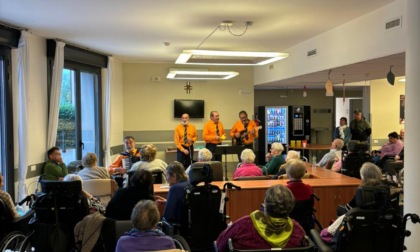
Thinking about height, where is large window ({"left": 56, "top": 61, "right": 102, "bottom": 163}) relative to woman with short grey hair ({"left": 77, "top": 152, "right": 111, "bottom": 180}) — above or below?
above

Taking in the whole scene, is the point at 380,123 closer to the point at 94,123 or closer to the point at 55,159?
the point at 94,123

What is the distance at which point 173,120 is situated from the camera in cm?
1055

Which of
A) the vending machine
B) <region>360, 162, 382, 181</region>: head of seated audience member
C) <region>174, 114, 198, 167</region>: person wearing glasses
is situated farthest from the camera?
the vending machine

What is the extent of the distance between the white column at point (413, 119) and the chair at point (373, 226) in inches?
40.1

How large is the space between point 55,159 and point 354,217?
15.5ft

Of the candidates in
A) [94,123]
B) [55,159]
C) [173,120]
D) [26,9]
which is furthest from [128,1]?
[173,120]

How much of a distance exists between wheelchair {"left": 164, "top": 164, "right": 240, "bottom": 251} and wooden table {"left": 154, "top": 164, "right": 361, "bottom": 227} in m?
1.09

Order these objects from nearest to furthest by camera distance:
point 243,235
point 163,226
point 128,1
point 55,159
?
point 243,235
point 163,226
point 128,1
point 55,159

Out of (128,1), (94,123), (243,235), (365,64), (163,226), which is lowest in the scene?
(163,226)

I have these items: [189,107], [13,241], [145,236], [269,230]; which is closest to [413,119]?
[269,230]

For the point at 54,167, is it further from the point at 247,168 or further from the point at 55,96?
the point at 247,168

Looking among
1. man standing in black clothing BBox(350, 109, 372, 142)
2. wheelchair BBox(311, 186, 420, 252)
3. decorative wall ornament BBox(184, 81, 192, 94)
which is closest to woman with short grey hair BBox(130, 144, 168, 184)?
wheelchair BBox(311, 186, 420, 252)

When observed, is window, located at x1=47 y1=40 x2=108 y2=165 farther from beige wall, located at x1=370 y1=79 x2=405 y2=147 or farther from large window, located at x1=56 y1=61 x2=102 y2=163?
beige wall, located at x1=370 y1=79 x2=405 y2=147

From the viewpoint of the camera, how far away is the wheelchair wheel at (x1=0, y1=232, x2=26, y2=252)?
3.50m
